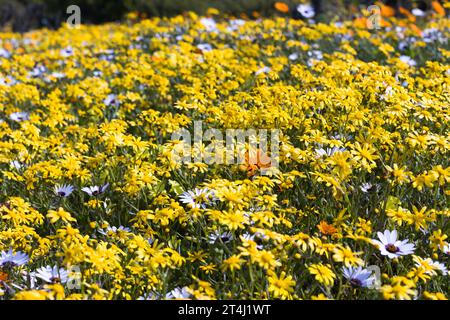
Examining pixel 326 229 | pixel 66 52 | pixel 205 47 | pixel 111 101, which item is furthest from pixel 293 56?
pixel 326 229

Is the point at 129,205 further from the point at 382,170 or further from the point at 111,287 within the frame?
the point at 382,170

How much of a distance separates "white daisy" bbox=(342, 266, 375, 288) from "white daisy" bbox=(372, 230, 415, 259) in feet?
0.47

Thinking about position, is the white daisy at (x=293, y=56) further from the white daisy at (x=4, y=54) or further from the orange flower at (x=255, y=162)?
the white daisy at (x=4, y=54)

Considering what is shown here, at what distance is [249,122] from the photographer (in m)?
3.47

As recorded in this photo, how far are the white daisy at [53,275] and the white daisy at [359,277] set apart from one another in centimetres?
113

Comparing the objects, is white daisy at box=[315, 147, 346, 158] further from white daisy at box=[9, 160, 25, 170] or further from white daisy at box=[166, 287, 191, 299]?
white daisy at box=[9, 160, 25, 170]

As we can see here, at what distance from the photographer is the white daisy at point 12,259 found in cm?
270

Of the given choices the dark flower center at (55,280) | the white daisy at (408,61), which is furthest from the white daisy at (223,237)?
the white daisy at (408,61)

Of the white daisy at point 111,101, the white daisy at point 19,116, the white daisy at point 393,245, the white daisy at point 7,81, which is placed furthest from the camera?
the white daisy at point 7,81

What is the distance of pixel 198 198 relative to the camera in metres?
2.75

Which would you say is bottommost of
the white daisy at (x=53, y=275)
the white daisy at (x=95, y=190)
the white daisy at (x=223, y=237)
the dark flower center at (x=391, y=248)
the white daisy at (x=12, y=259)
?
the white daisy at (x=12, y=259)

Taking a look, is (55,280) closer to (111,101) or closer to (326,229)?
(326,229)

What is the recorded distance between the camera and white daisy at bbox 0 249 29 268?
2699 mm

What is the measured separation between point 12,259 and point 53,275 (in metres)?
0.29
